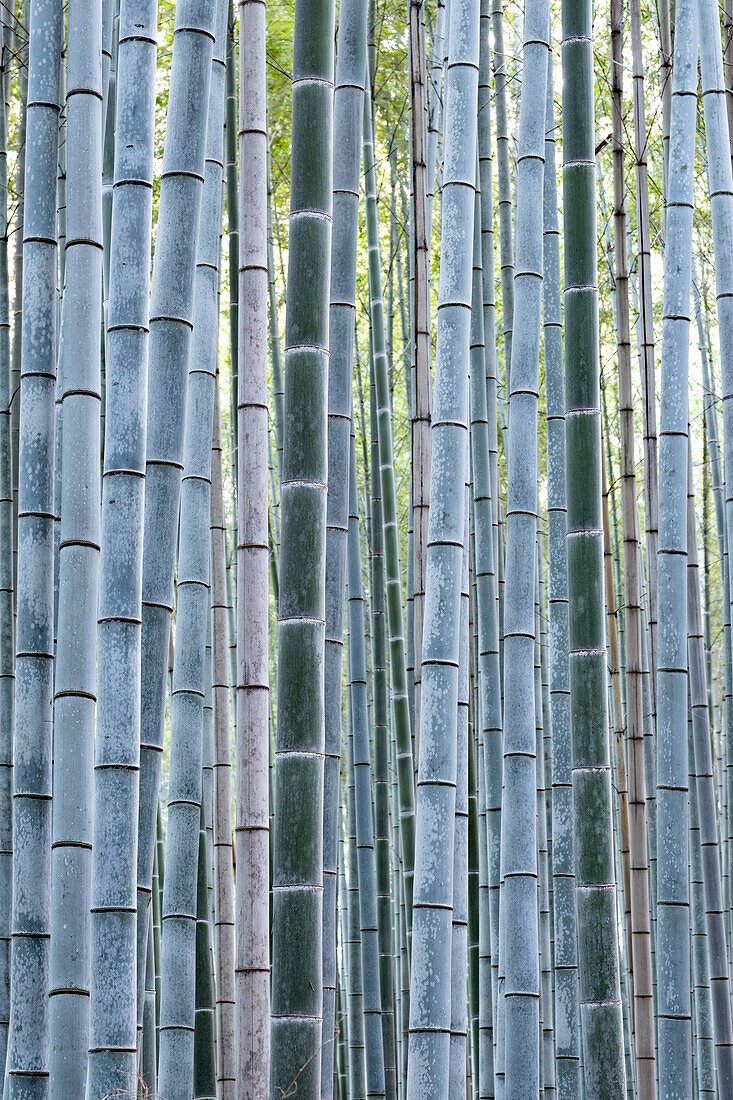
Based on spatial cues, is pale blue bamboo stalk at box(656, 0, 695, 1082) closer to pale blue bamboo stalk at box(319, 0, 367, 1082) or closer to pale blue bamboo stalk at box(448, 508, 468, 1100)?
pale blue bamboo stalk at box(448, 508, 468, 1100)

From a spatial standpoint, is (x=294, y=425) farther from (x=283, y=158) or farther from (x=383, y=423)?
(x=283, y=158)

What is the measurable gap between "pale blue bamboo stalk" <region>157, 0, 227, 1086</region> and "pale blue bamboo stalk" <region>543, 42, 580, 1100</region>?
32.4 inches

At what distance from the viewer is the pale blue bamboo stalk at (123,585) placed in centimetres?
181

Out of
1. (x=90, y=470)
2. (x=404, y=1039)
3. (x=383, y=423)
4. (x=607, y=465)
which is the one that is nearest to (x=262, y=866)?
(x=90, y=470)

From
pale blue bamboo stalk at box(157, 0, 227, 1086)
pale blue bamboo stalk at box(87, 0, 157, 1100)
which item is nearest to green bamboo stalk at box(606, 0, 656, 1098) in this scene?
pale blue bamboo stalk at box(157, 0, 227, 1086)

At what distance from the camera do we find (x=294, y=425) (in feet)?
7.04

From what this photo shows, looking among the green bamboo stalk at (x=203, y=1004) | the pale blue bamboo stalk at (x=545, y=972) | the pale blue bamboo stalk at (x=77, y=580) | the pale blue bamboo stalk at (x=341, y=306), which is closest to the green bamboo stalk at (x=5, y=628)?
the green bamboo stalk at (x=203, y=1004)

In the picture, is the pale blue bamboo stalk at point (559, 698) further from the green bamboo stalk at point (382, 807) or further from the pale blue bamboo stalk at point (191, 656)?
the green bamboo stalk at point (382, 807)

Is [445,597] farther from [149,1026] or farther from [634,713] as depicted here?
[149,1026]

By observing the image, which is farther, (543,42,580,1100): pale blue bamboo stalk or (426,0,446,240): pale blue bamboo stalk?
(426,0,446,240): pale blue bamboo stalk

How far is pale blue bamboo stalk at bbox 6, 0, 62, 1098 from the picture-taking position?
6.37ft

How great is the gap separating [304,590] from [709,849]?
2154 millimetres

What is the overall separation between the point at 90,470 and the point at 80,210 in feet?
1.34

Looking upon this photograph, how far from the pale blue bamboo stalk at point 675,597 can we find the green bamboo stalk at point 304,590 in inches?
34.4
